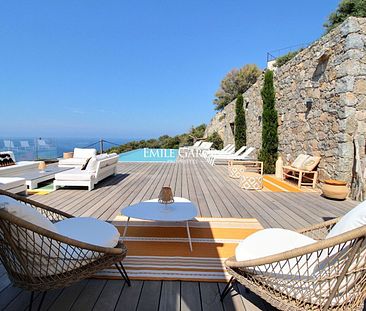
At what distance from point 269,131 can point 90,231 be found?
6948 millimetres

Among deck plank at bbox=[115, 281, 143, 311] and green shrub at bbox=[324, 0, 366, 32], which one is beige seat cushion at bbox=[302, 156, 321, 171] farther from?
green shrub at bbox=[324, 0, 366, 32]

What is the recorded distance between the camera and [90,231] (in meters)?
1.87

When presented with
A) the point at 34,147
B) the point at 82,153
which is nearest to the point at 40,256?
the point at 82,153

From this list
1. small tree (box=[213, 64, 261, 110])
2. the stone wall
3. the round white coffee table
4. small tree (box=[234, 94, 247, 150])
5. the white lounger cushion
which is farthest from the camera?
small tree (box=[213, 64, 261, 110])

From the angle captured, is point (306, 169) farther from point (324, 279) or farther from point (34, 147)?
point (34, 147)

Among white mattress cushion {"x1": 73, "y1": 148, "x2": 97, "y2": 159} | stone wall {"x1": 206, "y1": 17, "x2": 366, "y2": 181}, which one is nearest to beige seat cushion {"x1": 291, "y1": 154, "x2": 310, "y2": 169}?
stone wall {"x1": 206, "y1": 17, "x2": 366, "y2": 181}

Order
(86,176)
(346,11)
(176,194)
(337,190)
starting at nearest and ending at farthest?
(337,190) → (176,194) → (86,176) → (346,11)

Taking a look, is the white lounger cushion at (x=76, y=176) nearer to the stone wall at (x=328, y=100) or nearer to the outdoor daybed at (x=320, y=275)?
the outdoor daybed at (x=320, y=275)

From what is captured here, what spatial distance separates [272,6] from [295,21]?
653 cm

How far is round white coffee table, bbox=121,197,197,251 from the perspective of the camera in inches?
94.7

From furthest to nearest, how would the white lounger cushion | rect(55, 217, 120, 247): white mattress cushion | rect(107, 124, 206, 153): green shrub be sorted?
1. rect(107, 124, 206, 153): green shrub
2. the white lounger cushion
3. rect(55, 217, 120, 247): white mattress cushion

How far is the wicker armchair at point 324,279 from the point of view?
1.09 m

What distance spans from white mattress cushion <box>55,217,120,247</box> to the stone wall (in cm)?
471

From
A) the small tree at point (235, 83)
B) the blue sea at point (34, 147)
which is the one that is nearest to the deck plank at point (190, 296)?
the blue sea at point (34, 147)
